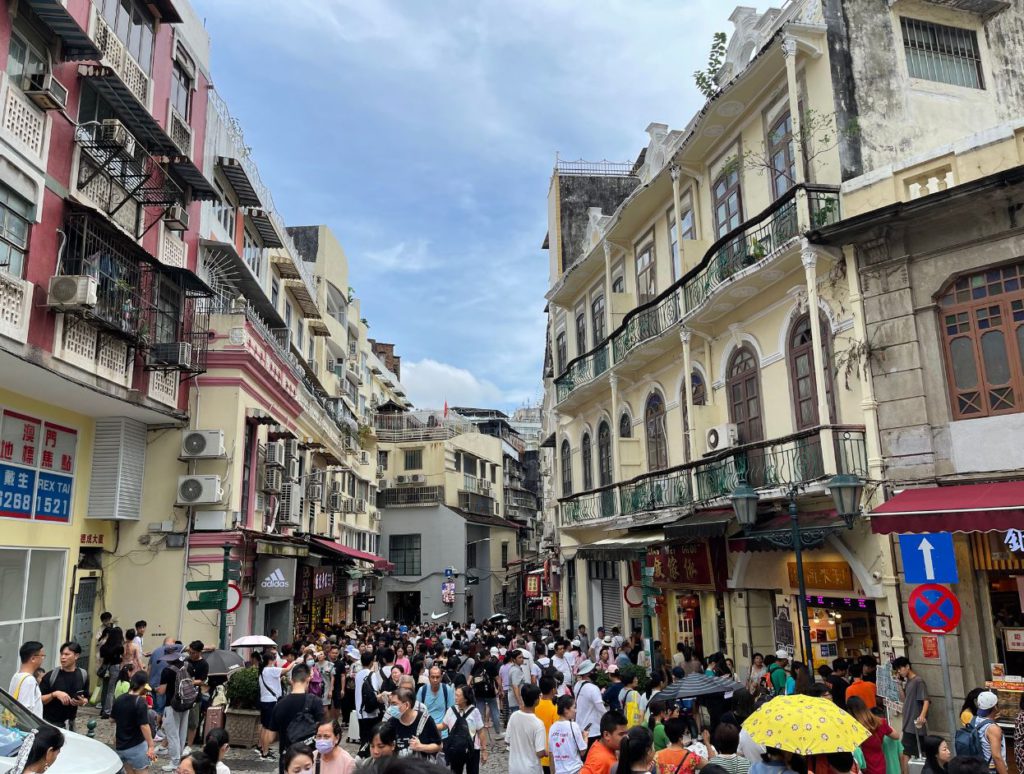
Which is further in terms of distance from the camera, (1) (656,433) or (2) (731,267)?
(1) (656,433)

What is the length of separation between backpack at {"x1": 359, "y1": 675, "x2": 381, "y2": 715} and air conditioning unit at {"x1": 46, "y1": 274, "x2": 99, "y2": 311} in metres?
7.90

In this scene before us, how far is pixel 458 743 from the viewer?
8.48 m

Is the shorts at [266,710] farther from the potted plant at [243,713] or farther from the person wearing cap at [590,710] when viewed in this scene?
the person wearing cap at [590,710]

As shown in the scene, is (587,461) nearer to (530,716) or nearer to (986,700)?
(530,716)

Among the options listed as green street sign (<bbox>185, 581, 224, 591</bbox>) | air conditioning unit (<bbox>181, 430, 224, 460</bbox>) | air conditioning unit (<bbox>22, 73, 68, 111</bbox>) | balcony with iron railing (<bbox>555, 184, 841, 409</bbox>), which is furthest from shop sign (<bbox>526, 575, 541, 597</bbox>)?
air conditioning unit (<bbox>22, 73, 68, 111</bbox>)

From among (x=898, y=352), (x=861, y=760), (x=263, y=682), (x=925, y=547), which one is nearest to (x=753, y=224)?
(x=898, y=352)

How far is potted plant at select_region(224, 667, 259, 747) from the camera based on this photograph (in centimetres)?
1315

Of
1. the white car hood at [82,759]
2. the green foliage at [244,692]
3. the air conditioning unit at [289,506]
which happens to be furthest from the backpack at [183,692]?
the air conditioning unit at [289,506]

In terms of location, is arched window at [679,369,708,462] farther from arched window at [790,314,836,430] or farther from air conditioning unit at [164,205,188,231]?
air conditioning unit at [164,205,188,231]

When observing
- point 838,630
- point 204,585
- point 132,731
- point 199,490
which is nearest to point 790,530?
point 838,630

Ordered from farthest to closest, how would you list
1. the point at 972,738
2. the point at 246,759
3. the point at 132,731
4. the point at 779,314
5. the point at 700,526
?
1. the point at 779,314
2. the point at 700,526
3. the point at 246,759
4. the point at 132,731
5. the point at 972,738

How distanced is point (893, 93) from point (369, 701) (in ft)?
43.7

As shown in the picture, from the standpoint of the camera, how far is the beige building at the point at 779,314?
1278 centimetres

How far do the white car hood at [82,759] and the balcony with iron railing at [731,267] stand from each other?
1172cm
